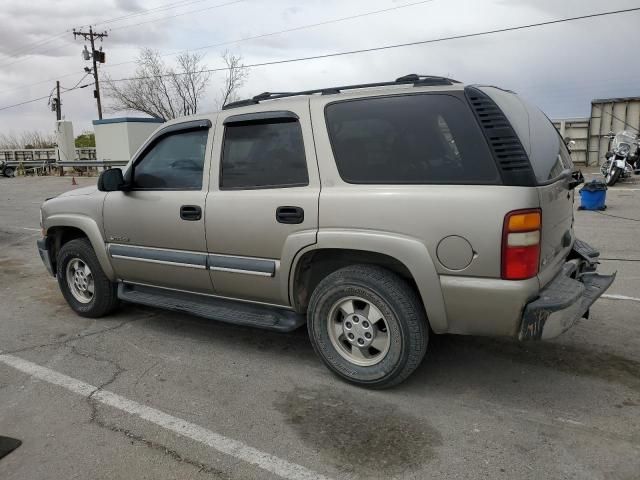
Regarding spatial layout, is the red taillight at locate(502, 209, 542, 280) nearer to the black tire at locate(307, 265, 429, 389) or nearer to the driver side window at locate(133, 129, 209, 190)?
the black tire at locate(307, 265, 429, 389)

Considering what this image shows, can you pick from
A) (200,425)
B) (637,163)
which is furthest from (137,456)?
(637,163)

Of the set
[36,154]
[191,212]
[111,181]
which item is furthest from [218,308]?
[36,154]


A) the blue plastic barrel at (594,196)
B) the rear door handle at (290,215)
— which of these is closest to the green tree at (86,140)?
the blue plastic barrel at (594,196)

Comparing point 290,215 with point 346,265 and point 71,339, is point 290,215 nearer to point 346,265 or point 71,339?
point 346,265

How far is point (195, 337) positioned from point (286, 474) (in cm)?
214

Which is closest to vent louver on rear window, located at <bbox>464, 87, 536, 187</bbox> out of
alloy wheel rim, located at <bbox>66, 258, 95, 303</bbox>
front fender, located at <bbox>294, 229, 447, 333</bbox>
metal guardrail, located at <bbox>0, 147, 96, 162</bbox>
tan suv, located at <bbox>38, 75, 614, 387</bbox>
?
tan suv, located at <bbox>38, 75, 614, 387</bbox>

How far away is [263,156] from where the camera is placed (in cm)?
381

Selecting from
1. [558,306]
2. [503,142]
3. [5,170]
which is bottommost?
[558,306]

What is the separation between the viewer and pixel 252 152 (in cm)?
386

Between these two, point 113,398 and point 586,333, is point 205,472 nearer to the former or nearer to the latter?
point 113,398

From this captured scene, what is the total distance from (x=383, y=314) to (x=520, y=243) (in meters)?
0.93

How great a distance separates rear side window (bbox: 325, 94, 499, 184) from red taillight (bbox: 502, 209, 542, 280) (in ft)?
0.83

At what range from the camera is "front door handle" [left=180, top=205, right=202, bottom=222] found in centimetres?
399

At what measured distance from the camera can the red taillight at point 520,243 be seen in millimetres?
2867
